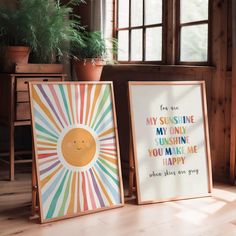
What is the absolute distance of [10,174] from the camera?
10.7 feet

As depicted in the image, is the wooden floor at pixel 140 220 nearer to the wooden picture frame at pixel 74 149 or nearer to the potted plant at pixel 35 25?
the wooden picture frame at pixel 74 149

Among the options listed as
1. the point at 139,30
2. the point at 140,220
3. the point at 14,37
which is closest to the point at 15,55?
the point at 14,37

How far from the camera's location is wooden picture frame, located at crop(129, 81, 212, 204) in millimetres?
2734

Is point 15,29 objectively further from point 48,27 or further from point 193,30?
point 193,30

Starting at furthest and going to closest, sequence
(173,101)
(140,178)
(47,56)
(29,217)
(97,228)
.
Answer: (47,56) < (173,101) < (140,178) < (29,217) < (97,228)

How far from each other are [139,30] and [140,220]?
2060mm

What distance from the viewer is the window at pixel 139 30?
3637 mm

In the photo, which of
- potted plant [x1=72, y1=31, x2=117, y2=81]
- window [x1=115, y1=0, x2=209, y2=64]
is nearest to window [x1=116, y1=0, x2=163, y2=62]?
window [x1=115, y1=0, x2=209, y2=64]

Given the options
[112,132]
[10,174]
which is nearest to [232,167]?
[112,132]

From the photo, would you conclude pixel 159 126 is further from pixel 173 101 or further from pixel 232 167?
pixel 232 167

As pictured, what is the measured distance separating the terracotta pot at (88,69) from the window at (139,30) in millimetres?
486

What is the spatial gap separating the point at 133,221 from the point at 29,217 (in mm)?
625

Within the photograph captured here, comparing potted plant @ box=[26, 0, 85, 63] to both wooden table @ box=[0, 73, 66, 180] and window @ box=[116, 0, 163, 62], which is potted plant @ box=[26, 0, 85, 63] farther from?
window @ box=[116, 0, 163, 62]

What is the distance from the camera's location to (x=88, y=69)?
3.52 metres
